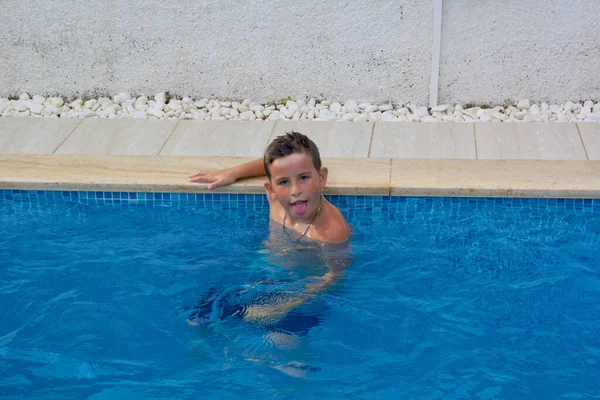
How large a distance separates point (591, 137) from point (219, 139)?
2.87 meters

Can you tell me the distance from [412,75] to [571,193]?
2246mm

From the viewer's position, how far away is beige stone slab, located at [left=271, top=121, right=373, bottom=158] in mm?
6711

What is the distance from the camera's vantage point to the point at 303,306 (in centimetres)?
481

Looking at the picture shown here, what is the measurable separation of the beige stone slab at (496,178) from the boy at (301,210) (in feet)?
2.56

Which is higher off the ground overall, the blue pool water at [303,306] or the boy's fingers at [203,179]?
the boy's fingers at [203,179]

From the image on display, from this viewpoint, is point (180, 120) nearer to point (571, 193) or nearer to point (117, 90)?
point (117, 90)

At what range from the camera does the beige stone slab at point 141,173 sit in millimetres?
6062

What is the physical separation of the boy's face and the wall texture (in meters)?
2.87

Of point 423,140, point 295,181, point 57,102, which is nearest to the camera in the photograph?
point 295,181

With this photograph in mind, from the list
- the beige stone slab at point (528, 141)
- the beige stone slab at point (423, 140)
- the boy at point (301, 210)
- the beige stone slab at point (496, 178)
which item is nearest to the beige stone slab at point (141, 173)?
the beige stone slab at point (496, 178)

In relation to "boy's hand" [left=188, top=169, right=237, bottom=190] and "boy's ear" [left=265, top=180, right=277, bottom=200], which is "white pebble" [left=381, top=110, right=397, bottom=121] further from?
"boy's ear" [left=265, top=180, right=277, bottom=200]

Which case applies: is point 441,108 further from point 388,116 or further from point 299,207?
point 299,207

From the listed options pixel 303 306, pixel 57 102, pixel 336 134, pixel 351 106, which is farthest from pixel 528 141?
pixel 57 102

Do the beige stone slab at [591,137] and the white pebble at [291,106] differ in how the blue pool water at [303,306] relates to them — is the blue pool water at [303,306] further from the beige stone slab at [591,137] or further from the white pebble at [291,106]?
the white pebble at [291,106]
